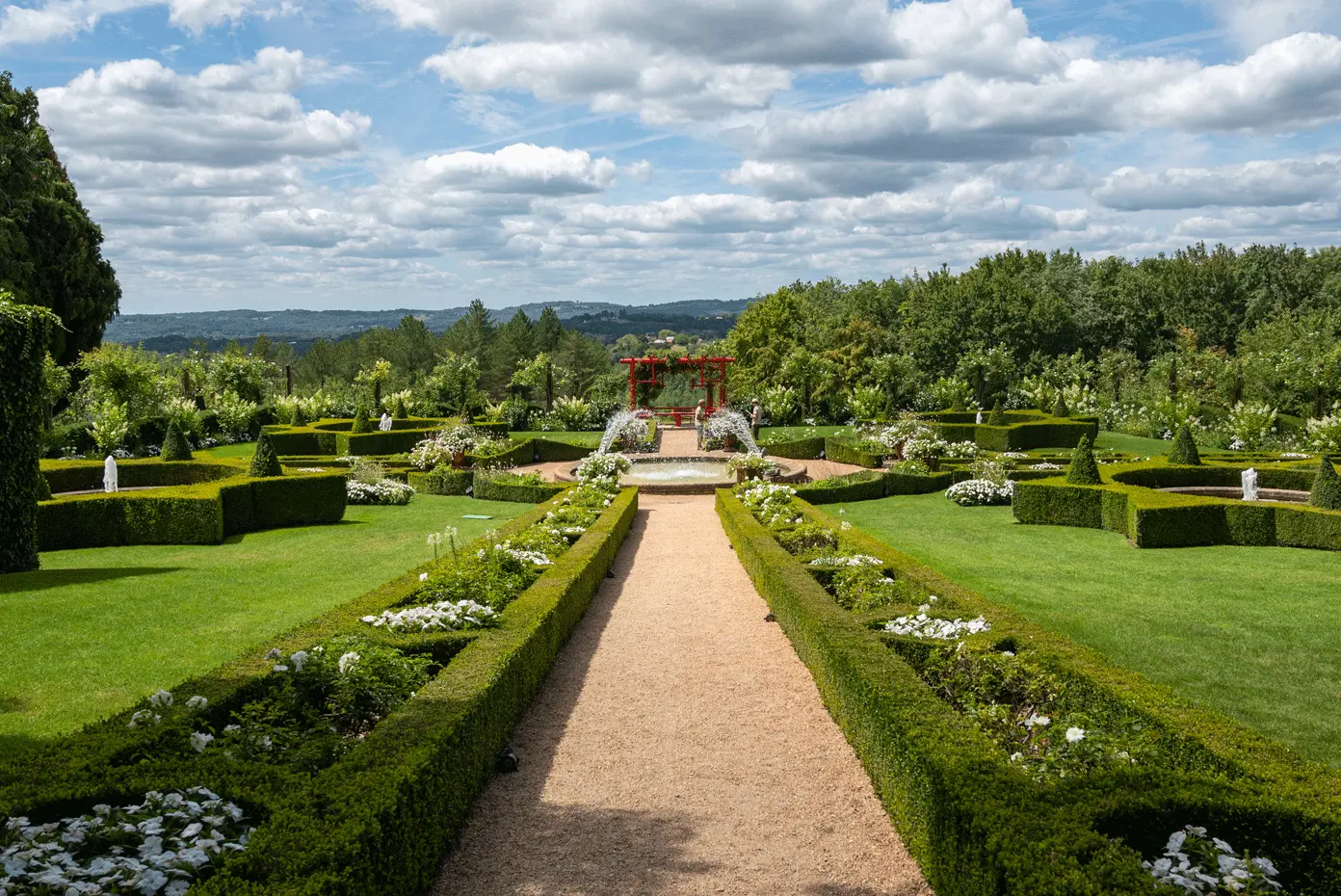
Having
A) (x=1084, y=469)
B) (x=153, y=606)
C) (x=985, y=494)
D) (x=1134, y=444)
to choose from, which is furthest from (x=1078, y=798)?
(x=1134, y=444)

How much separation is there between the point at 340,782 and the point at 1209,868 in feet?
12.1

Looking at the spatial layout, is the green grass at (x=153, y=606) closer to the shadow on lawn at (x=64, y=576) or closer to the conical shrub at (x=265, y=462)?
the shadow on lawn at (x=64, y=576)

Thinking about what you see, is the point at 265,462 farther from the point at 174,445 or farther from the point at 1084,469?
the point at 1084,469

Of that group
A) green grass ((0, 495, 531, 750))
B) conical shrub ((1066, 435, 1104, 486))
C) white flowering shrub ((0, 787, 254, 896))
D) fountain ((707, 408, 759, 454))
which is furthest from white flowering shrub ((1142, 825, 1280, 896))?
fountain ((707, 408, 759, 454))

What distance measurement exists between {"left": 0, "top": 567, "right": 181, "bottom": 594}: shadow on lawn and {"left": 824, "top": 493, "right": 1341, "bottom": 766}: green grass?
31.7 ft

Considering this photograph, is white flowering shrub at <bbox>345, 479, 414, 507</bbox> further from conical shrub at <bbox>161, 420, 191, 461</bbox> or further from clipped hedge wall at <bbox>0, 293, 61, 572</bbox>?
clipped hedge wall at <bbox>0, 293, 61, 572</bbox>

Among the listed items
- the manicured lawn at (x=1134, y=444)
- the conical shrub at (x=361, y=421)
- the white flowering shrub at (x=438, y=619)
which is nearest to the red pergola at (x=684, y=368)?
the conical shrub at (x=361, y=421)

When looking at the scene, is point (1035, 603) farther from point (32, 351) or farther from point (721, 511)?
point (32, 351)

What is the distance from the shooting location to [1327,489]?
44.8 feet

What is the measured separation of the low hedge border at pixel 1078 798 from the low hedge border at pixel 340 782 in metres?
2.37

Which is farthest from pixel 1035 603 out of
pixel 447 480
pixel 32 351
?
Answer: pixel 447 480

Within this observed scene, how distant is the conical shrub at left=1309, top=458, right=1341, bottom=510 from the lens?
13625 millimetres

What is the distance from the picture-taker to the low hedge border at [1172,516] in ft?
44.1

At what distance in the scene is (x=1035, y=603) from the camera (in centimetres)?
988
